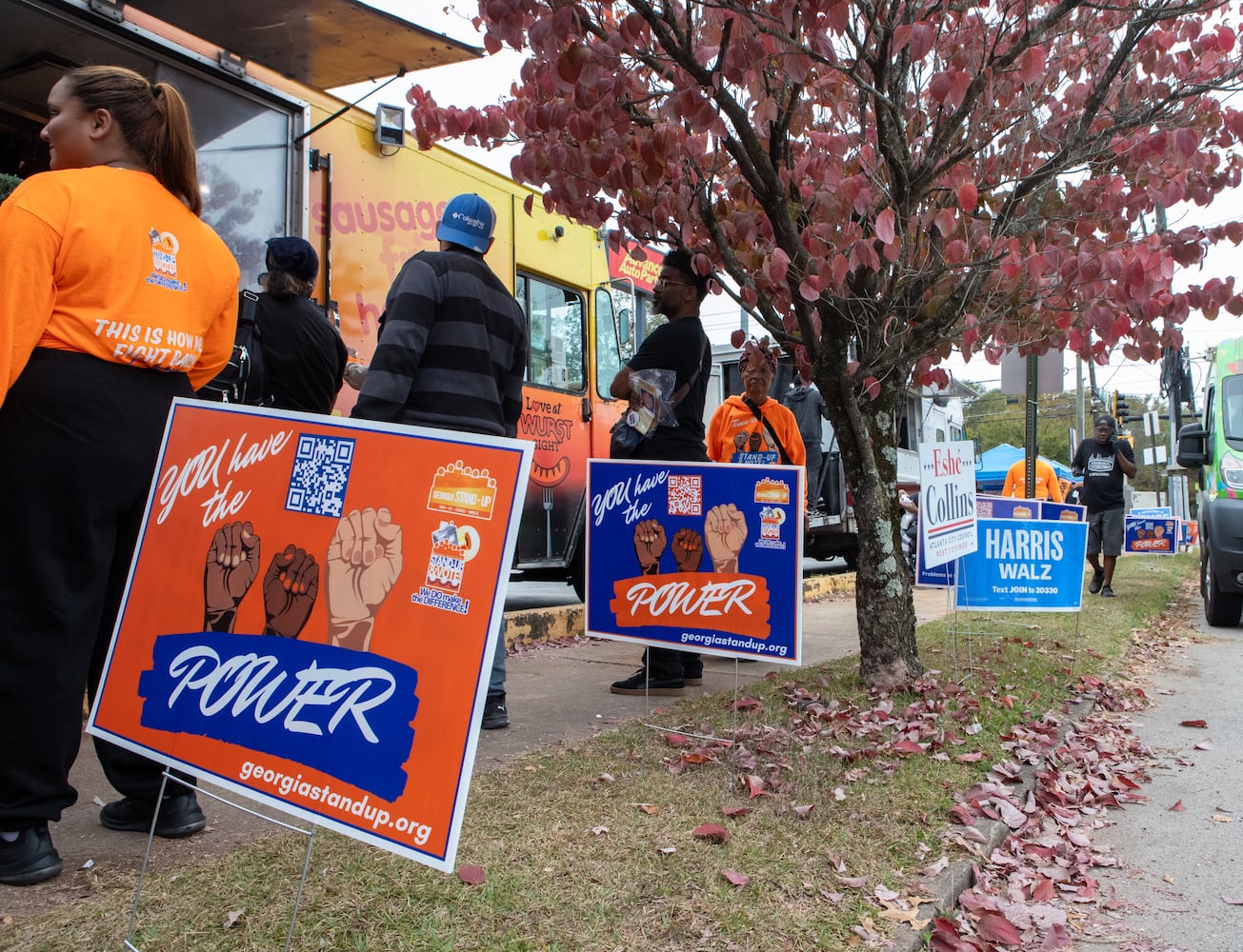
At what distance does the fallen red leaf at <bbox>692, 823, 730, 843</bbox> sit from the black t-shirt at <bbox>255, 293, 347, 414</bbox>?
7.85 ft

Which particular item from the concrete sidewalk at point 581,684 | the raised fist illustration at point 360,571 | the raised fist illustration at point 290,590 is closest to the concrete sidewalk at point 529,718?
the concrete sidewalk at point 581,684

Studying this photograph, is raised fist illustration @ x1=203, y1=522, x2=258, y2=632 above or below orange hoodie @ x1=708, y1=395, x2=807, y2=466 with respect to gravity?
below

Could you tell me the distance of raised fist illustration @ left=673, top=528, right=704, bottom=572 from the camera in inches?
169

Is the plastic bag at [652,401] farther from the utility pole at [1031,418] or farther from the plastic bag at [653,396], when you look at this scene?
the utility pole at [1031,418]

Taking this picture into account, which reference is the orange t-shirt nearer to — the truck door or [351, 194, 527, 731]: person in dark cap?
[351, 194, 527, 731]: person in dark cap

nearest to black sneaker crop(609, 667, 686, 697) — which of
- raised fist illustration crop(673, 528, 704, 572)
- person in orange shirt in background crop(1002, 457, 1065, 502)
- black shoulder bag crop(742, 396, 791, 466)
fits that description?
raised fist illustration crop(673, 528, 704, 572)

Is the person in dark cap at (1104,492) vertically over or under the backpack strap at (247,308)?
under

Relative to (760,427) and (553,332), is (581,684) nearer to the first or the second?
(760,427)

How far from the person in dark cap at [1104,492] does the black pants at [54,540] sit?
37.2ft

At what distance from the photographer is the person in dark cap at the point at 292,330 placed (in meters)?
4.02

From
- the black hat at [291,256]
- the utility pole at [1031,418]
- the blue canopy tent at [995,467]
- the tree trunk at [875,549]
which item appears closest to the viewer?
the black hat at [291,256]

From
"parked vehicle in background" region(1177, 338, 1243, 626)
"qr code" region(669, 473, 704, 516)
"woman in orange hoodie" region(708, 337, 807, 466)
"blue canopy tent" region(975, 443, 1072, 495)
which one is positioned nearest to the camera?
"qr code" region(669, 473, 704, 516)

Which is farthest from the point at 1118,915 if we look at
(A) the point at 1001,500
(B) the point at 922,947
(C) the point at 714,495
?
(A) the point at 1001,500

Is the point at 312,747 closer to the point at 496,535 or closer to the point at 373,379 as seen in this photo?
the point at 496,535
